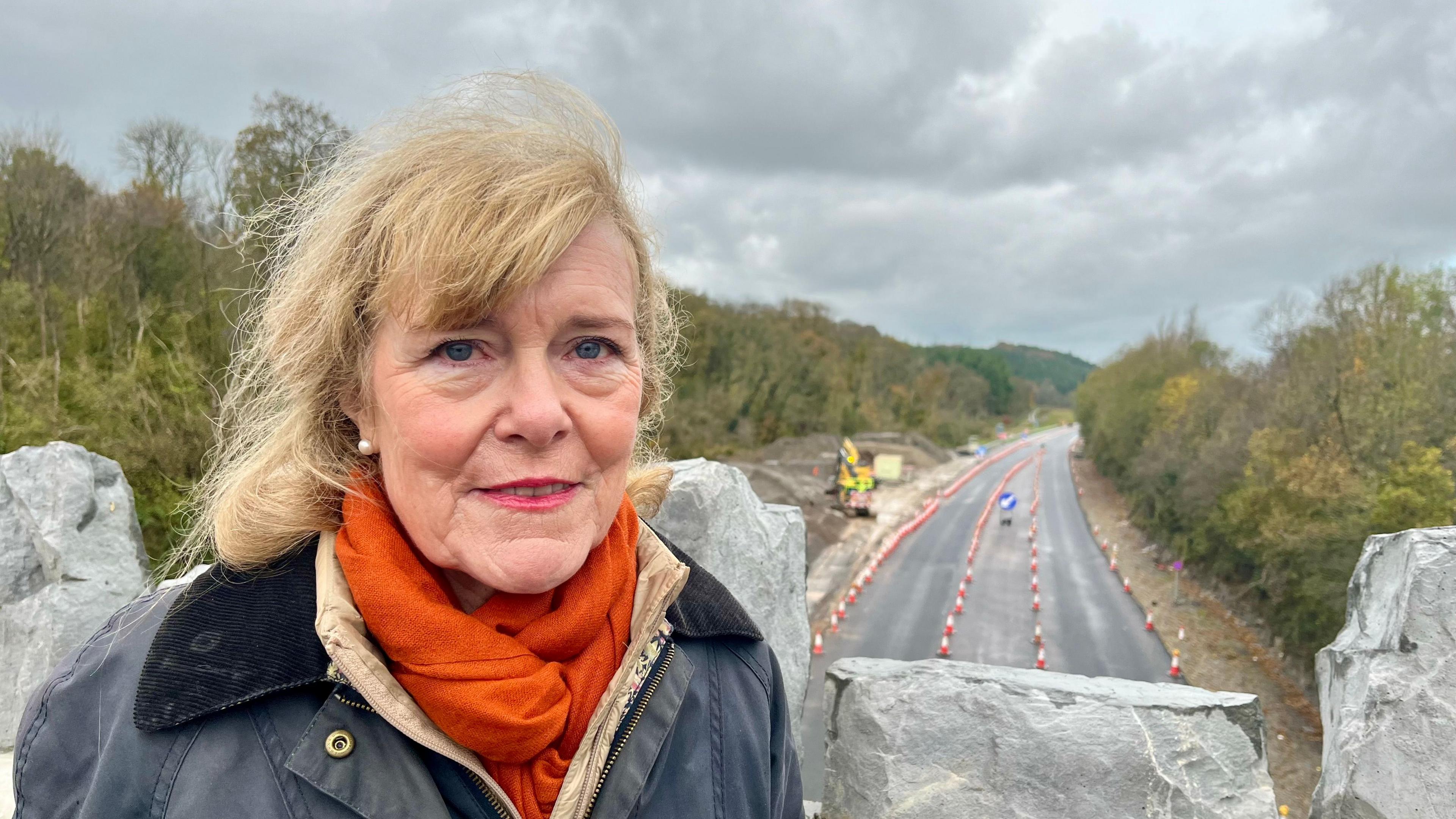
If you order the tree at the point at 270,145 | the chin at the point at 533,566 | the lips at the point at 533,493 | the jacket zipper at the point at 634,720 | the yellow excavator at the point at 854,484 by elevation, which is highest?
the tree at the point at 270,145

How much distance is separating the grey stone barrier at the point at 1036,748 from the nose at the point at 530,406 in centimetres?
244

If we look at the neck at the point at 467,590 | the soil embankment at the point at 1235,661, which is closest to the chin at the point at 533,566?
the neck at the point at 467,590

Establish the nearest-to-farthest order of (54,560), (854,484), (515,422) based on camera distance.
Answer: (515,422) → (54,560) → (854,484)

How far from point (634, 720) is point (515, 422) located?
61cm

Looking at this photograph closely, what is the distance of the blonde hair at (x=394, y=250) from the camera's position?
50.1 inches

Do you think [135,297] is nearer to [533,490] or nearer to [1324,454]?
[533,490]

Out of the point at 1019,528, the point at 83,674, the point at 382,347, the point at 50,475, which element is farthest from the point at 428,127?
the point at 1019,528

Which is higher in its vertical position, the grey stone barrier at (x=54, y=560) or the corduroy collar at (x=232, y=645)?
the corduroy collar at (x=232, y=645)

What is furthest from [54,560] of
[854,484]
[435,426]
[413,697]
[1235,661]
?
[854,484]

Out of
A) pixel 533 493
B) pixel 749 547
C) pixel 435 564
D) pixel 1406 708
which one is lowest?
pixel 1406 708

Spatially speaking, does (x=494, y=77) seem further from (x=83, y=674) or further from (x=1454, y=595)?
(x=1454, y=595)

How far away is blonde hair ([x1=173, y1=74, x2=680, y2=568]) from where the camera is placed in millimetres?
1272

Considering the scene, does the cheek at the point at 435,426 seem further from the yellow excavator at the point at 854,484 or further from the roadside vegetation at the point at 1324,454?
the yellow excavator at the point at 854,484

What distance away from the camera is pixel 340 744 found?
1.23 meters
